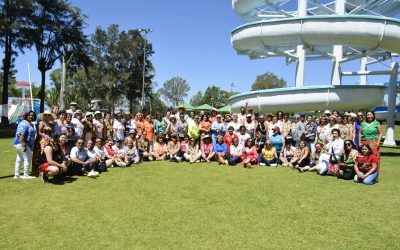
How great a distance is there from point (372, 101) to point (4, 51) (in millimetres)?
26326

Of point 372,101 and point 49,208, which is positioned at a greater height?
point 372,101

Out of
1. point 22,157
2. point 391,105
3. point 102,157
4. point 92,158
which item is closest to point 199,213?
point 92,158

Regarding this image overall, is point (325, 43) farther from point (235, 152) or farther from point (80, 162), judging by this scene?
point (80, 162)

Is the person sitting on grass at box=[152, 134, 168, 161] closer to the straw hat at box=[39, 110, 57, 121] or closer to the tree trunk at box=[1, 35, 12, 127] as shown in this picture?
the straw hat at box=[39, 110, 57, 121]

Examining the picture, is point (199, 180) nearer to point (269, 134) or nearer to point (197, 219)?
point (197, 219)

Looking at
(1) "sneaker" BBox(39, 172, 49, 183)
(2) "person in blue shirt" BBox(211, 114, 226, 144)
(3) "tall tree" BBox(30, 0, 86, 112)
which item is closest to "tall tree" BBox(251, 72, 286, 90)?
(3) "tall tree" BBox(30, 0, 86, 112)

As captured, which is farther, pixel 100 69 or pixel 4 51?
pixel 100 69

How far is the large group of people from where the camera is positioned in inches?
303

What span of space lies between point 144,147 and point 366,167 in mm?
6890

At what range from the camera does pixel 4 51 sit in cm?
2583

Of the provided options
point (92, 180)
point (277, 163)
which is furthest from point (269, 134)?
point (92, 180)

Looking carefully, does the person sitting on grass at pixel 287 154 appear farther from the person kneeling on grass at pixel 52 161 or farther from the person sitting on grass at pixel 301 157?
the person kneeling on grass at pixel 52 161

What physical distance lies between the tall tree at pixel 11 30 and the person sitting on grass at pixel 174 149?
62.8ft

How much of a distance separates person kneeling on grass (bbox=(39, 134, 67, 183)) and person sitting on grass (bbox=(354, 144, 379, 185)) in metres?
6.95
